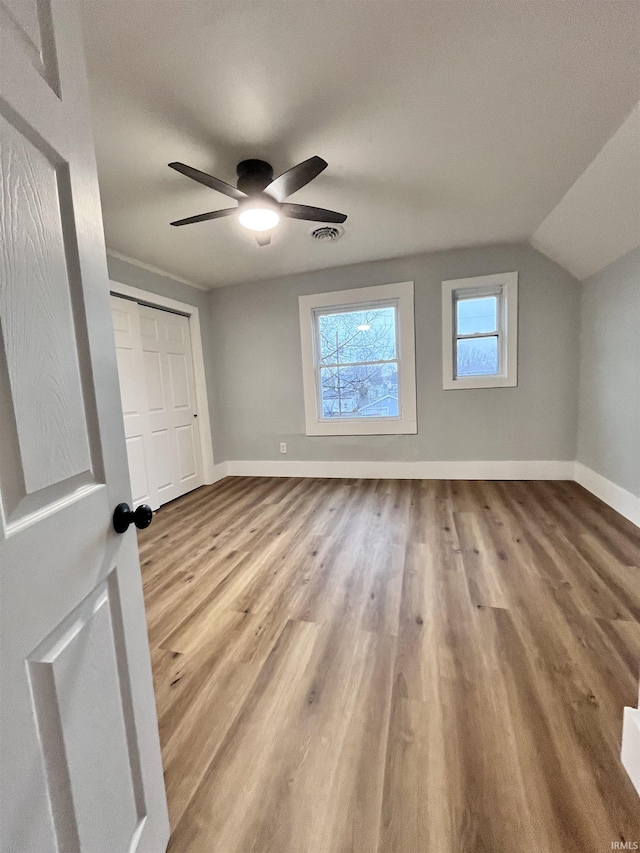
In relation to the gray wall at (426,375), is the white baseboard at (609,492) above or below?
below

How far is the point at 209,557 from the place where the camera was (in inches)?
94.7

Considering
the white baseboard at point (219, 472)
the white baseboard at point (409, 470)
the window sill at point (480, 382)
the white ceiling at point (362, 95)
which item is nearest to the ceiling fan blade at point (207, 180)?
the white ceiling at point (362, 95)

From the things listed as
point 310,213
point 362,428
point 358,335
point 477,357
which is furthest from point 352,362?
point 310,213

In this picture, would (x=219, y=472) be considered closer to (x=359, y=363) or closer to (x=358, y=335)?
(x=359, y=363)

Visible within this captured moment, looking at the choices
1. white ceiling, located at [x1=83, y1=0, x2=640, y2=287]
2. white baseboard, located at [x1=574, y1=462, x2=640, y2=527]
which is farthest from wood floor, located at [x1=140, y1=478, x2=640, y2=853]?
white ceiling, located at [x1=83, y1=0, x2=640, y2=287]

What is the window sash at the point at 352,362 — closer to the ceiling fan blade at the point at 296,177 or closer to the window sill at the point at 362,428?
the window sill at the point at 362,428

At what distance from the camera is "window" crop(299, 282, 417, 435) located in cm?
390

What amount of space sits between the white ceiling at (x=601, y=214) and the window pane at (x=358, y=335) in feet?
5.23

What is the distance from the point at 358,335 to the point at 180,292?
2.09 m

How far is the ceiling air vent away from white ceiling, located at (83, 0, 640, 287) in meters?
0.29

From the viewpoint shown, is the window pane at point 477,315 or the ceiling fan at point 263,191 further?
the window pane at point 477,315

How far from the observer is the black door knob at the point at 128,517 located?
0.72 meters

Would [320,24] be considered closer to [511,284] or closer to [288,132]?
[288,132]

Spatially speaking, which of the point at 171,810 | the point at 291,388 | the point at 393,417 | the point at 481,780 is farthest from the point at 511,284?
the point at 171,810
